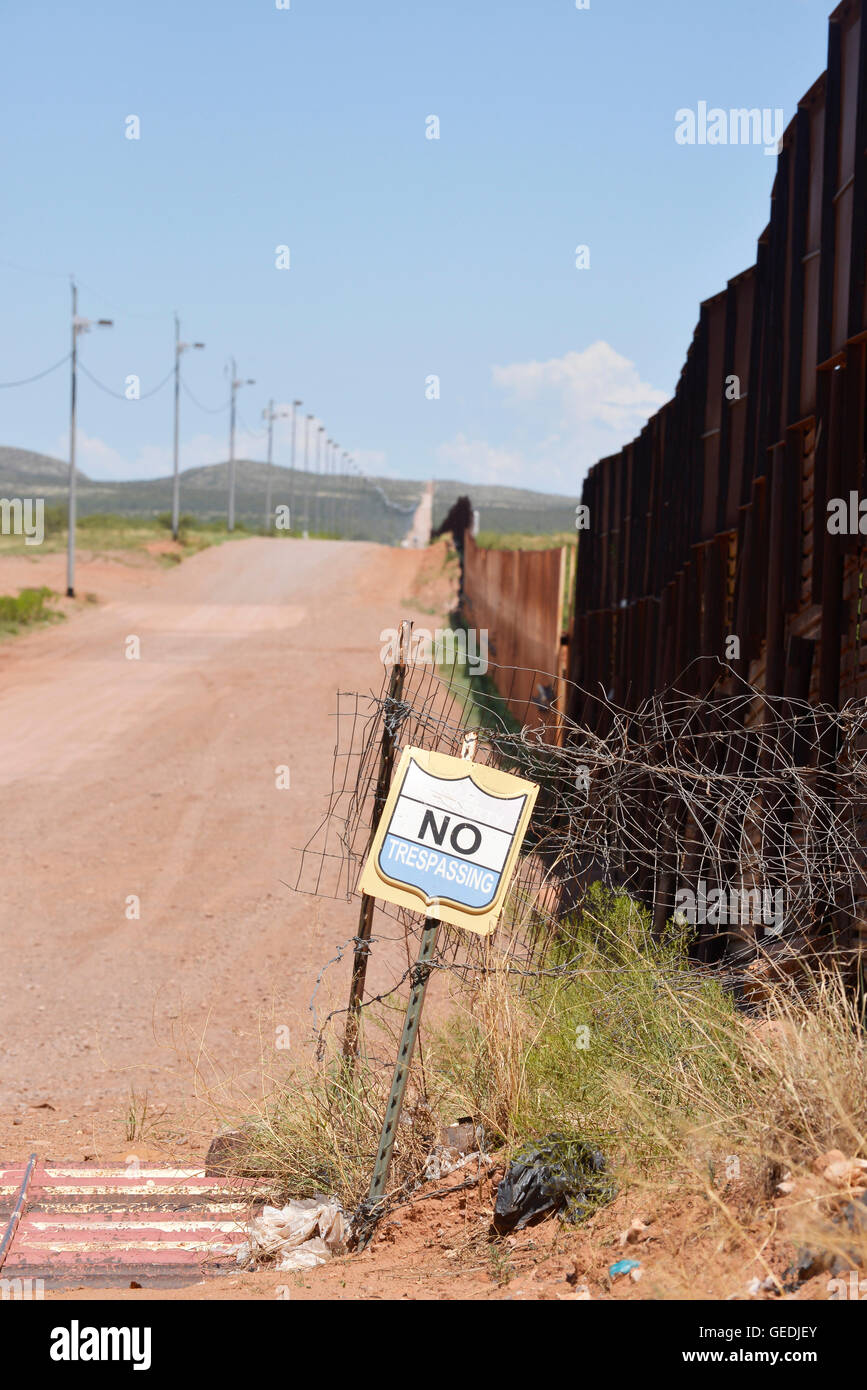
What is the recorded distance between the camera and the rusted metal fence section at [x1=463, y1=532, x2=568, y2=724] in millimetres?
16500

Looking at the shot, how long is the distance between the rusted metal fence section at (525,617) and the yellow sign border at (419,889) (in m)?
6.56

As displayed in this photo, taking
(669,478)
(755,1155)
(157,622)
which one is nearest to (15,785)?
(669,478)

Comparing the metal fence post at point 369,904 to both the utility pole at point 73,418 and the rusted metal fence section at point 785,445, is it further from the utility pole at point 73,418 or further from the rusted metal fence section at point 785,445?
the utility pole at point 73,418

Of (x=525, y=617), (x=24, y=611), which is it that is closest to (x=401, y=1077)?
(x=525, y=617)

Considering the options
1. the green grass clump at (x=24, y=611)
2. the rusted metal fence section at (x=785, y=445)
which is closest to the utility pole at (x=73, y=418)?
the green grass clump at (x=24, y=611)

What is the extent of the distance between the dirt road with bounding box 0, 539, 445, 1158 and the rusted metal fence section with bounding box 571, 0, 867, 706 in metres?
3.05

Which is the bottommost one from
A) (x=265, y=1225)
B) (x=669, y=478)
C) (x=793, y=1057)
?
(x=265, y=1225)

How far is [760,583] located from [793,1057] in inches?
159

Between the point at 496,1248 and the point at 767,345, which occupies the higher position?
the point at 767,345

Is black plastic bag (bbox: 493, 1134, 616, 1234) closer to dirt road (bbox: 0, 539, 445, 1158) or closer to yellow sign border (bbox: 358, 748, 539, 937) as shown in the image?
yellow sign border (bbox: 358, 748, 539, 937)

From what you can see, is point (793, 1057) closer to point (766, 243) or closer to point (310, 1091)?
point (310, 1091)

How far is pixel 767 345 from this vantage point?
7.70 meters

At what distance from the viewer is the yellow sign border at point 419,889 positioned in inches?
187

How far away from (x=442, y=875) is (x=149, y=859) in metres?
8.64
